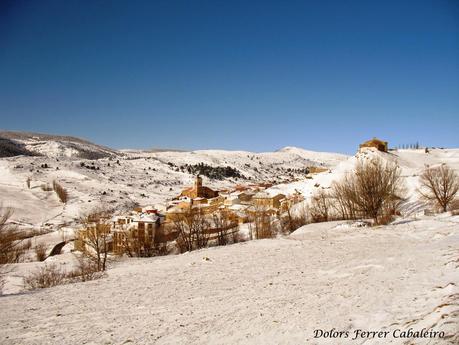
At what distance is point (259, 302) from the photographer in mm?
9250

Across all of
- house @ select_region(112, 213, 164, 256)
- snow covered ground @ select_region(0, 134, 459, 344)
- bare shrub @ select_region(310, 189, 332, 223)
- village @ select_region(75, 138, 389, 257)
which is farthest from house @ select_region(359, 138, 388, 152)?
snow covered ground @ select_region(0, 134, 459, 344)

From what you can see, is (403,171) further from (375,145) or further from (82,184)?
(82,184)

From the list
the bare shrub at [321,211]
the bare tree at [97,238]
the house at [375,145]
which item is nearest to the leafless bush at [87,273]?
the bare tree at [97,238]

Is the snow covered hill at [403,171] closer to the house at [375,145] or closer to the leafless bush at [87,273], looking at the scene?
the house at [375,145]

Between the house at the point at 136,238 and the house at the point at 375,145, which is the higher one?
the house at the point at 375,145

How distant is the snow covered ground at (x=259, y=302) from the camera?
22.6 ft

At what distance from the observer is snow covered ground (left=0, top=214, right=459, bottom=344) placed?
689 centimetres

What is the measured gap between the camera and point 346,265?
39.8 feet

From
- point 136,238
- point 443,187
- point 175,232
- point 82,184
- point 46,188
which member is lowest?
point 136,238

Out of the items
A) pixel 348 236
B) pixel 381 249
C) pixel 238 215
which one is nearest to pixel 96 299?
pixel 381 249

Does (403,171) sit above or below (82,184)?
above

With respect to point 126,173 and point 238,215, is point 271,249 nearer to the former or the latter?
point 238,215

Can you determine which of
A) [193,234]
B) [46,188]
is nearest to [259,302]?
[193,234]

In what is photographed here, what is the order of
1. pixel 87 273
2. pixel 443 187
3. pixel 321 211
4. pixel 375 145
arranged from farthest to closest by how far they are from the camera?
1. pixel 375 145
2. pixel 321 211
3. pixel 443 187
4. pixel 87 273
